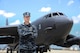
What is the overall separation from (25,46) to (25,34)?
0.17 meters

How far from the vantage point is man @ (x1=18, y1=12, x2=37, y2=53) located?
3.34 m

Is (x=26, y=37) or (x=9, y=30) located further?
(x=9, y=30)

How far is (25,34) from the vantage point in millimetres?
3338

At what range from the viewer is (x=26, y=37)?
3367mm

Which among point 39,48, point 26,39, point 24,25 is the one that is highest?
point 24,25

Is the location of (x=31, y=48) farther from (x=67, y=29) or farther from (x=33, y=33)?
(x=67, y=29)

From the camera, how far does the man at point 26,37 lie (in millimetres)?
3338

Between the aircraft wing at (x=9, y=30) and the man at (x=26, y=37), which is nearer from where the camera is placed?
the man at (x=26, y=37)

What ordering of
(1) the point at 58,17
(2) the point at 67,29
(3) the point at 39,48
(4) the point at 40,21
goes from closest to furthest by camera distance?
(2) the point at 67,29 → (1) the point at 58,17 → (4) the point at 40,21 → (3) the point at 39,48

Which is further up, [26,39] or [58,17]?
[58,17]

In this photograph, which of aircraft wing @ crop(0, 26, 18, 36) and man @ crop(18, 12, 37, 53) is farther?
aircraft wing @ crop(0, 26, 18, 36)

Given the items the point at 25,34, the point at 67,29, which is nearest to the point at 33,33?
the point at 25,34

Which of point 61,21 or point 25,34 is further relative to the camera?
point 61,21

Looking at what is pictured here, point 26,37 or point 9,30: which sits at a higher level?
point 9,30
